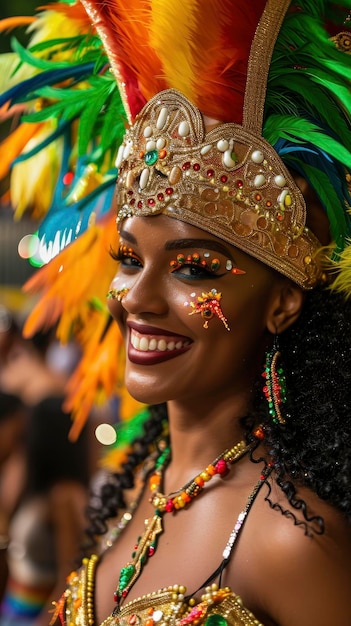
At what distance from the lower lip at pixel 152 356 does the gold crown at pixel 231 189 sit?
0.31m

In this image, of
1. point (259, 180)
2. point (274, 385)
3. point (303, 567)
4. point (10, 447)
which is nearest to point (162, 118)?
point (259, 180)

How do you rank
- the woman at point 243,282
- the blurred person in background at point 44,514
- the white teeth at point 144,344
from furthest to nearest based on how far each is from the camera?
1. the blurred person in background at point 44,514
2. the white teeth at point 144,344
3. the woman at point 243,282

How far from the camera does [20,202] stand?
3.09m

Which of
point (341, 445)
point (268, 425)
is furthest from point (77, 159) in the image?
point (341, 445)

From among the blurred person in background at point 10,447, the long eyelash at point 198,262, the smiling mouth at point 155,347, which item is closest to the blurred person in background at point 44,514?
the blurred person in background at point 10,447

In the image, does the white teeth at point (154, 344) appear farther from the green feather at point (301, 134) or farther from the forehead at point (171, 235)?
the green feather at point (301, 134)

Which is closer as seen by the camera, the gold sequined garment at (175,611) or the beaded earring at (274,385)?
the gold sequined garment at (175,611)

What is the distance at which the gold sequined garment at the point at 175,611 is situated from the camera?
2023mm

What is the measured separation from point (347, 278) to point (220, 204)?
37cm

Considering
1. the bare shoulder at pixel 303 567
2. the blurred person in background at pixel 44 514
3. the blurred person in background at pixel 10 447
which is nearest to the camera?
the bare shoulder at pixel 303 567

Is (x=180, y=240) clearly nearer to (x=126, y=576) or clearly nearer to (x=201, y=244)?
(x=201, y=244)

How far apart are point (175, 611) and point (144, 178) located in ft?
3.44

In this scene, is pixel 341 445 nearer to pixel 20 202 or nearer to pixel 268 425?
pixel 268 425

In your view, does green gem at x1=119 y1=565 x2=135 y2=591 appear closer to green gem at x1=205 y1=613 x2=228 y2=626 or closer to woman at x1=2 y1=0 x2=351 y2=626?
woman at x1=2 y1=0 x2=351 y2=626
